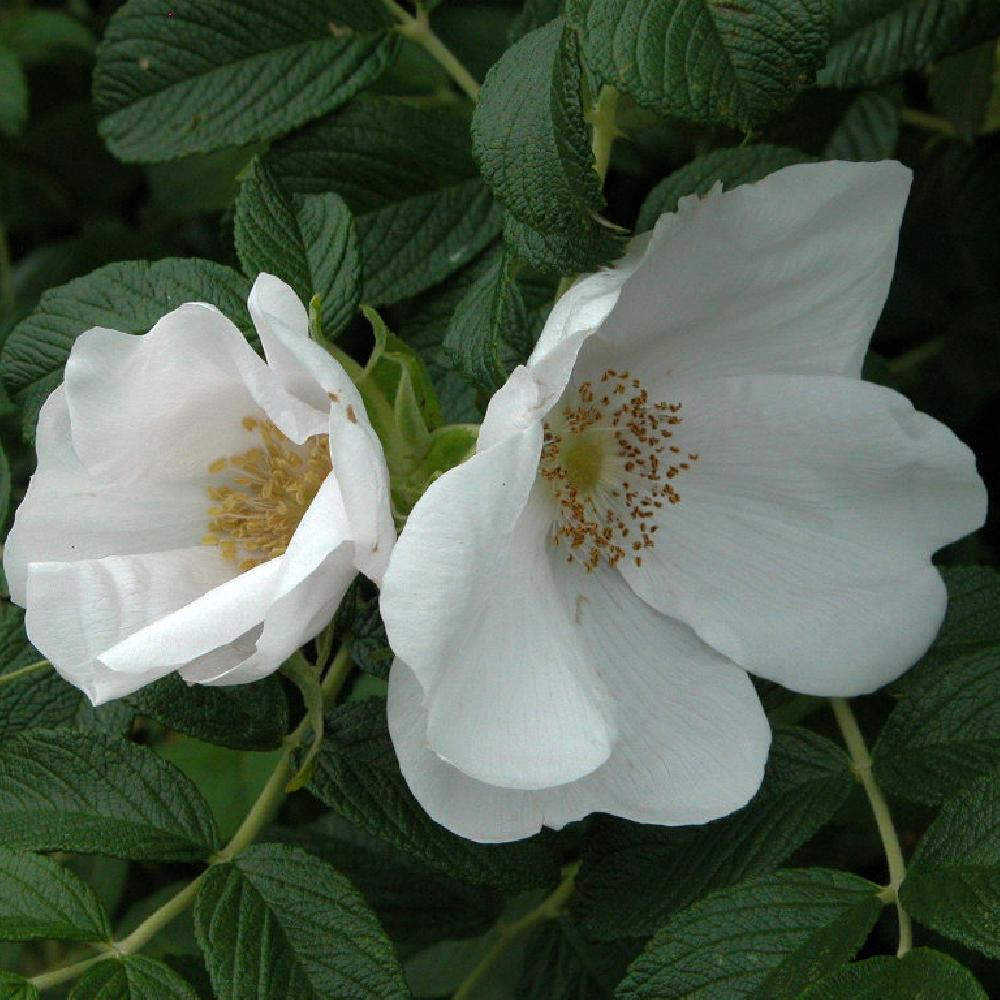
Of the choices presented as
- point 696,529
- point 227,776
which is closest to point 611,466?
point 696,529

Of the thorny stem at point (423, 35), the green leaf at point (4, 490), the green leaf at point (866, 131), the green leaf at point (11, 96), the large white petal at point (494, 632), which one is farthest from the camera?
the green leaf at point (11, 96)

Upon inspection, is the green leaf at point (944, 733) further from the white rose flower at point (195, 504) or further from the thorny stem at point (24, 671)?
the thorny stem at point (24, 671)

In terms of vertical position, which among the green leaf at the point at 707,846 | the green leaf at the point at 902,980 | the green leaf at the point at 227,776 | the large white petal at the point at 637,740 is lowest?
the green leaf at the point at 227,776

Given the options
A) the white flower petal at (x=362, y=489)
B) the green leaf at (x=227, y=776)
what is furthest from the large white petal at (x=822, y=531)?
the green leaf at (x=227, y=776)

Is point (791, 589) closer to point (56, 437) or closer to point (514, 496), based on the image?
point (514, 496)

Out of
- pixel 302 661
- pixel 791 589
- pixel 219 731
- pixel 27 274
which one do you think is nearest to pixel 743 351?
pixel 791 589

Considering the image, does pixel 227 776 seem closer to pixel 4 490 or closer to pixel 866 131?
pixel 4 490

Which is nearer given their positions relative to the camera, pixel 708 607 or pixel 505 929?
pixel 708 607
